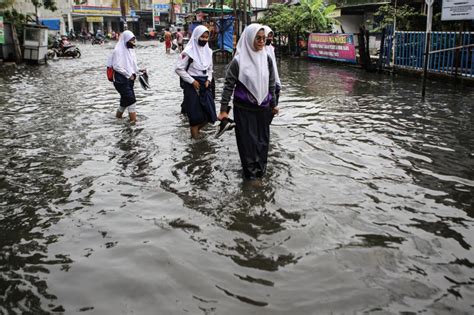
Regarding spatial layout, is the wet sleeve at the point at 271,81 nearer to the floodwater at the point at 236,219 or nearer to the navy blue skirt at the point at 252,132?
the navy blue skirt at the point at 252,132

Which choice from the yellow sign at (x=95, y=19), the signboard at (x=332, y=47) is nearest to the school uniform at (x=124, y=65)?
the signboard at (x=332, y=47)

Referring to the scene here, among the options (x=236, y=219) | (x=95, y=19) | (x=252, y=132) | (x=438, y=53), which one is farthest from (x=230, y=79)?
(x=95, y=19)

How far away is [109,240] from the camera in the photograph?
3.98 meters

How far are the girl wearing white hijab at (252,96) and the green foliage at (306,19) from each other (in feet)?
64.5

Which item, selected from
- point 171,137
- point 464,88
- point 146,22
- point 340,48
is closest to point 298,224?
point 171,137

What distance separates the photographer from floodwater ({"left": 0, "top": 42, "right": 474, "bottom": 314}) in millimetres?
3133

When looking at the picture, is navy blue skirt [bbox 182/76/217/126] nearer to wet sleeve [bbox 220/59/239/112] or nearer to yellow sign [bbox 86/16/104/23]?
wet sleeve [bbox 220/59/239/112]

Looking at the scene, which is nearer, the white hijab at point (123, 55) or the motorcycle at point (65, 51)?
the white hijab at point (123, 55)

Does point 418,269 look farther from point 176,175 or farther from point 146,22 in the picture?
point 146,22

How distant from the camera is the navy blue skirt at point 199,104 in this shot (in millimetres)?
6766

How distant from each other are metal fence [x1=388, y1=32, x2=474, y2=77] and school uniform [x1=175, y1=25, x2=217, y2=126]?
8.46 m

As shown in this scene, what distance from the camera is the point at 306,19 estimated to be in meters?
23.6

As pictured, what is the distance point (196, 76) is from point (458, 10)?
8951 mm

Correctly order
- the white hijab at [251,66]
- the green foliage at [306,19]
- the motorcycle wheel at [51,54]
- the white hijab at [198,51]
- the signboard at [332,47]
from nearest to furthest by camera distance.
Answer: the white hijab at [251,66]
the white hijab at [198,51]
the signboard at [332,47]
the green foliage at [306,19]
the motorcycle wheel at [51,54]
